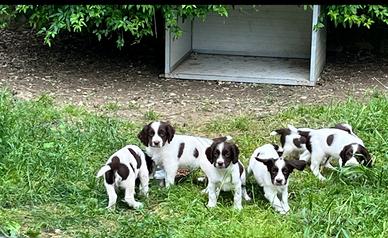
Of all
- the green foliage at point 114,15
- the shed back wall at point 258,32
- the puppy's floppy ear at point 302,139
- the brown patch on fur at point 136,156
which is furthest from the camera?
the shed back wall at point 258,32

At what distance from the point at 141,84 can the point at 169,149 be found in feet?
9.91

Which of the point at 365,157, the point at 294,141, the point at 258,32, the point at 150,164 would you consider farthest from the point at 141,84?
the point at 365,157

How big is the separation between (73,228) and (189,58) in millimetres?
5078

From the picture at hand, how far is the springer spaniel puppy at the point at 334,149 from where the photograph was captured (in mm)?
4566

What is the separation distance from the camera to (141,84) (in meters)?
7.51

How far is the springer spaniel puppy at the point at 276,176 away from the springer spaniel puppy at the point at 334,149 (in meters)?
0.55

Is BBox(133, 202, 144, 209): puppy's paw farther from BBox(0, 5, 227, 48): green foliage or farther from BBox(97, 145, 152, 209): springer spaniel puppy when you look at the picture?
BBox(0, 5, 227, 48): green foliage

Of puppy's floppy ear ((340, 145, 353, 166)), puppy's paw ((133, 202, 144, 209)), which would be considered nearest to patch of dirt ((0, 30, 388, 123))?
puppy's floppy ear ((340, 145, 353, 166))

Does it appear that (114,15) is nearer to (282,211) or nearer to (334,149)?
(334,149)

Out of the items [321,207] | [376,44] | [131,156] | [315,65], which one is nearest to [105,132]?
[131,156]

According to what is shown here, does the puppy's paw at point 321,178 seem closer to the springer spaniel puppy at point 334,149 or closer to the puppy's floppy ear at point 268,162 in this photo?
the springer spaniel puppy at point 334,149

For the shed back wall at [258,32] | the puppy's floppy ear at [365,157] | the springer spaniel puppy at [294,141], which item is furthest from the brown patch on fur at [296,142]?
the shed back wall at [258,32]

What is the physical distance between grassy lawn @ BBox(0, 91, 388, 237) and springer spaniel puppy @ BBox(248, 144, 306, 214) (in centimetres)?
7
